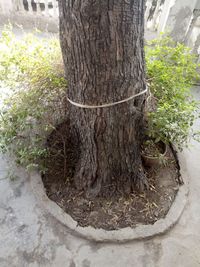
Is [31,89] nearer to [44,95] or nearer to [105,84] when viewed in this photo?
[44,95]

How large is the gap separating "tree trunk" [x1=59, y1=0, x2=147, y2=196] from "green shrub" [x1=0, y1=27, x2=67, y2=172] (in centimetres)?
18

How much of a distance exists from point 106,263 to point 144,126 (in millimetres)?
911

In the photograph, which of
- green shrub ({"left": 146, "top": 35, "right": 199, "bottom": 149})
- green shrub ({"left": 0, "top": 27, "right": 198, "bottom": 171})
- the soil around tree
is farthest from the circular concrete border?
green shrub ({"left": 146, "top": 35, "right": 199, "bottom": 149})

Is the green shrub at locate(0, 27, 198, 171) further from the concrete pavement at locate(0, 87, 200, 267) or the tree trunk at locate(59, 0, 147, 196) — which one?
the concrete pavement at locate(0, 87, 200, 267)

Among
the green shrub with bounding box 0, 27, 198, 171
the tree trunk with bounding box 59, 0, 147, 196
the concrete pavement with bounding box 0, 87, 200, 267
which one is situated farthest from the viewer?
the green shrub with bounding box 0, 27, 198, 171

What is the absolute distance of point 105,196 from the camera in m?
1.62

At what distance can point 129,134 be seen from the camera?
1416 mm

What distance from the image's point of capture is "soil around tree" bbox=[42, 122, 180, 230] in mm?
1524

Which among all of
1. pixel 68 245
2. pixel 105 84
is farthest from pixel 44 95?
pixel 68 245

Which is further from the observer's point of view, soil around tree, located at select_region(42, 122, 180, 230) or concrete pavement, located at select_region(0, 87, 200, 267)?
soil around tree, located at select_region(42, 122, 180, 230)

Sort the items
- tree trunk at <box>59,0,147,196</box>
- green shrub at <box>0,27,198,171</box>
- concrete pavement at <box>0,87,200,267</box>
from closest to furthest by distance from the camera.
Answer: tree trunk at <box>59,0,147,196</box>
concrete pavement at <box>0,87,200,267</box>
green shrub at <box>0,27,198,171</box>

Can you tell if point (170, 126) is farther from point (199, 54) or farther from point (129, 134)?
point (199, 54)

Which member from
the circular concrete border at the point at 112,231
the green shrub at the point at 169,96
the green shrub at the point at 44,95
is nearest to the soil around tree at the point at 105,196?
the circular concrete border at the point at 112,231

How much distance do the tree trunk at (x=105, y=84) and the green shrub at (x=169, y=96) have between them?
0.14 m
